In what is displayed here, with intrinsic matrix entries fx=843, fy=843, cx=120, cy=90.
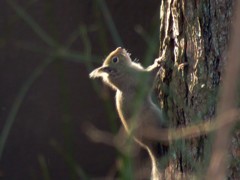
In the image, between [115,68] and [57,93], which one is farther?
[57,93]

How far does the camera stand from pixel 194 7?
12.2 feet

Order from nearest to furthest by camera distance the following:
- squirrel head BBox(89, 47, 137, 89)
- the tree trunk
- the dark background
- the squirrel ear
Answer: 1. the tree trunk
2. the squirrel ear
3. squirrel head BBox(89, 47, 137, 89)
4. the dark background

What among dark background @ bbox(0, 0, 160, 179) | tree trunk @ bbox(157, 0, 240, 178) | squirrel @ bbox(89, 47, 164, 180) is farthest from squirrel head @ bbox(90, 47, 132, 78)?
dark background @ bbox(0, 0, 160, 179)

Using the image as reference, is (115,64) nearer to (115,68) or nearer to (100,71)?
(115,68)

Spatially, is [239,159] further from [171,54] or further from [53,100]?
[53,100]

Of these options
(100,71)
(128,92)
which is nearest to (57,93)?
(128,92)

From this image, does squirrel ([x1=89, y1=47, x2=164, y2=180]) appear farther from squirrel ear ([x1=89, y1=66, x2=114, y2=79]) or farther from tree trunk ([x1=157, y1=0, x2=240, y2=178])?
tree trunk ([x1=157, y1=0, x2=240, y2=178])

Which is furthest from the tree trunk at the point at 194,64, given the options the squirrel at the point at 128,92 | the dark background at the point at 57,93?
the dark background at the point at 57,93

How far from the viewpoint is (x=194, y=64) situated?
3.68m

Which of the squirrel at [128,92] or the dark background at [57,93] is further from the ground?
the dark background at [57,93]

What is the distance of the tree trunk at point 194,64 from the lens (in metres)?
3.55

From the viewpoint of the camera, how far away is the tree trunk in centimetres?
355

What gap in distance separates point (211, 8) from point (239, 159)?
0.65m

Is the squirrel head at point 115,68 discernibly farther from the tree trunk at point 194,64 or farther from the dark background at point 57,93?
the dark background at point 57,93
